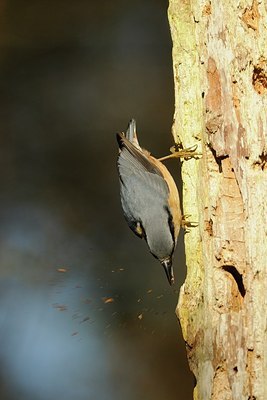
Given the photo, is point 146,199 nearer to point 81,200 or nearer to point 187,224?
point 187,224

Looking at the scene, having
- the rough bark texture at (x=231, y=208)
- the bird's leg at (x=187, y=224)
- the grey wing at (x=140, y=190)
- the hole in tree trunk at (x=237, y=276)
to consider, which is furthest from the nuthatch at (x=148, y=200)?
the hole in tree trunk at (x=237, y=276)

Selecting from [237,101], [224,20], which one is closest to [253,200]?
[237,101]

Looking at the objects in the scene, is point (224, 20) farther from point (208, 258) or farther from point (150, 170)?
point (150, 170)

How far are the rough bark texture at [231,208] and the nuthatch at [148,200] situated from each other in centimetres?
56

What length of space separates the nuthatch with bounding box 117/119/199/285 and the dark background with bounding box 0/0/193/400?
68 cm

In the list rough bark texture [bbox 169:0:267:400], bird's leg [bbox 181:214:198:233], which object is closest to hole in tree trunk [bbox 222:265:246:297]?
rough bark texture [bbox 169:0:267:400]

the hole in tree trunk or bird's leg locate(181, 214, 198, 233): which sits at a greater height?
bird's leg locate(181, 214, 198, 233)

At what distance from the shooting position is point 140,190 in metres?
2.53

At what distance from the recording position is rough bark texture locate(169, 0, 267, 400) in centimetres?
174

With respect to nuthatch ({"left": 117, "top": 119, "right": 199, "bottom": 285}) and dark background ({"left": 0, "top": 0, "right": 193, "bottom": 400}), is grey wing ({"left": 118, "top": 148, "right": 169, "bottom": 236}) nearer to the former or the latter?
nuthatch ({"left": 117, "top": 119, "right": 199, "bottom": 285})

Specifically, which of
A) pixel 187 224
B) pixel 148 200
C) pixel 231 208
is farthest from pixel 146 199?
pixel 231 208

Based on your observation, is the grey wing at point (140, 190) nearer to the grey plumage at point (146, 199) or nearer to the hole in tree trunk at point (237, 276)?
the grey plumage at point (146, 199)

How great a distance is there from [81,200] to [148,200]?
0.89m

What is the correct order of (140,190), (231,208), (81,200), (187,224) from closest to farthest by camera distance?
(231,208) → (187,224) → (140,190) → (81,200)
